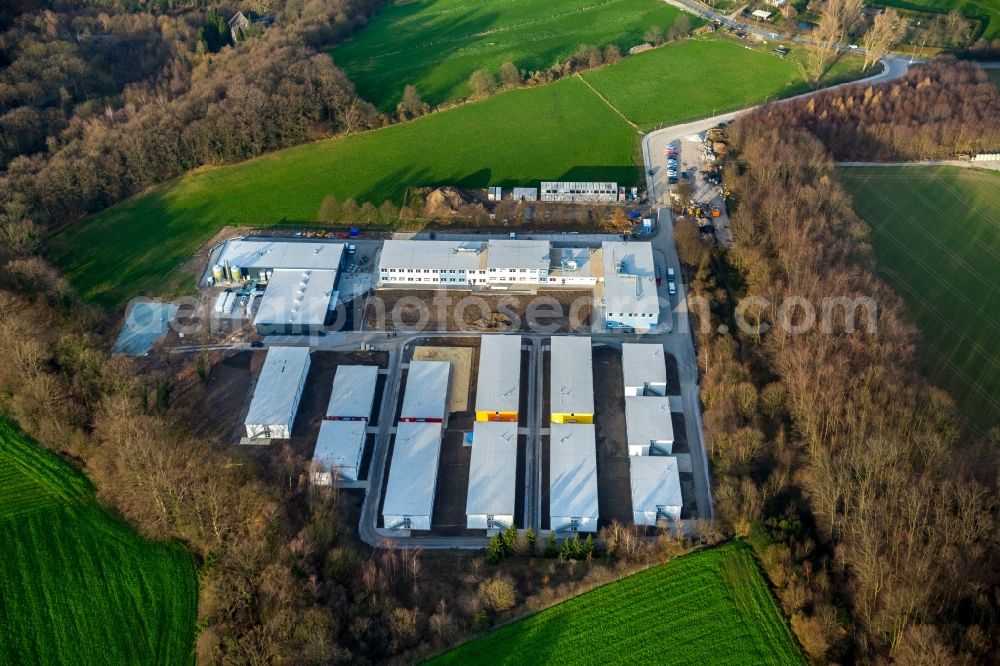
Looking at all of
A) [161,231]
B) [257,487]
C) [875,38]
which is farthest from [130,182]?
[875,38]

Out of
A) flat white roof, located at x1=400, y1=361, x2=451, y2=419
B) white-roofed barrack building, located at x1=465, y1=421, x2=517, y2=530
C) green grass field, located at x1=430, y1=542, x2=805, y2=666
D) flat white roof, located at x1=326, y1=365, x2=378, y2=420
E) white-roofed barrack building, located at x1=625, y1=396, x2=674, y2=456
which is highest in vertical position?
flat white roof, located at x1=326, y1=365, x2=378, y2=420

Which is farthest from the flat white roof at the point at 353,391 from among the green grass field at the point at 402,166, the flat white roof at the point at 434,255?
the green grass field at the point at 402,166

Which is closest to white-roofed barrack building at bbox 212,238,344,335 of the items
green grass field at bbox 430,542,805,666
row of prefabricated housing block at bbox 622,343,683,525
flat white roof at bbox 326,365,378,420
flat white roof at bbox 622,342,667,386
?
flat white roof at bbox 326,365,378,420

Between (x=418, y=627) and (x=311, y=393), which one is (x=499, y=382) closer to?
(x=311, y=393)

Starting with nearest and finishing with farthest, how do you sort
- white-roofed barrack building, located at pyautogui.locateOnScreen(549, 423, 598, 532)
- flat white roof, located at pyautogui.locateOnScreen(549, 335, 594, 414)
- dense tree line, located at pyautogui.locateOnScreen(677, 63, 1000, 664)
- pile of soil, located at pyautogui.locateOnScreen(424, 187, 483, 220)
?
dense tree line, located at pyautogui.locateOnScreen(677, 63, 1000, 664) → white-roofed barrack building, located at pyautogui.locateOnScreen(549, 423, 598, 532) → flat white roof, located at pyautogui.locateOnScreen(549, 335, 594, 414) → pile of soil, located at pyautogui.locateOnScreen(424, 187, 483, 220)

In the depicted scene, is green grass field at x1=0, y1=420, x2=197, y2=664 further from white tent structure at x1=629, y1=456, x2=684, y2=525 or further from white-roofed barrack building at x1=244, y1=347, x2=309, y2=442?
white tent structure at x1=629, y1=456, x2=684, y2=525

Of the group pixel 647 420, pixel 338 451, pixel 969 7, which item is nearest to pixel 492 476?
pixel 338 451
